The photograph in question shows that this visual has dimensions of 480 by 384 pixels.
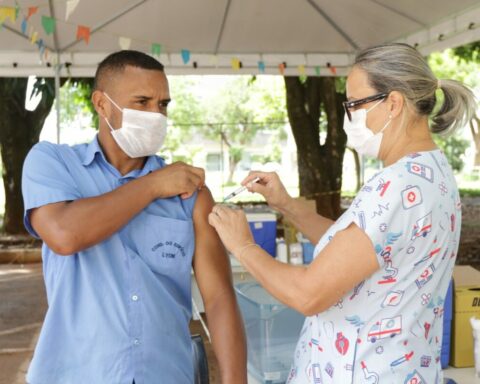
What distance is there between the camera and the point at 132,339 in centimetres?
141

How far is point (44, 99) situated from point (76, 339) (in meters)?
8.43

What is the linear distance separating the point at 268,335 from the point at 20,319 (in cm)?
363

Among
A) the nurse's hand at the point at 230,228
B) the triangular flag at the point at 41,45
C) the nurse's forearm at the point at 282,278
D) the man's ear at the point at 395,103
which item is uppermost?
the triangular flag at the point at 41,45

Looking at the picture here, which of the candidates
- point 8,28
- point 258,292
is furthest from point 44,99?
point 258,292

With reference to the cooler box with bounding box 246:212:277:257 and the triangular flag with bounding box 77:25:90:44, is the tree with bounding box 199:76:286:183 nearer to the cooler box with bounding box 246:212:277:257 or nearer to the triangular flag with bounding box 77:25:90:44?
the triangular flag with bounding box 77:25:90:44

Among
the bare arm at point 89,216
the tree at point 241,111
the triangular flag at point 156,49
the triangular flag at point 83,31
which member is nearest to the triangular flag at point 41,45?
the triangular flag at point 83,31

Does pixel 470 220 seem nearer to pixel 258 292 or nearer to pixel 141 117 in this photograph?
pixel 258 292

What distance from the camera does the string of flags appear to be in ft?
14.5

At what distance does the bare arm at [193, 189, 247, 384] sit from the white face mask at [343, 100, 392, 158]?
16.5 inches

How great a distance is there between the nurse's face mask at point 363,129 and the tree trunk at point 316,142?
7191 millimetres

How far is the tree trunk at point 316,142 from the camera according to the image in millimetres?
8859

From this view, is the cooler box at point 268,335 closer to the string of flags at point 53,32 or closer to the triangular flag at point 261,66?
the string of flags at point 53,32

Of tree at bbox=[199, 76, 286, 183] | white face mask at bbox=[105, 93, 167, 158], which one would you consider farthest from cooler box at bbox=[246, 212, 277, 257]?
tree at bbox=[199, 76, 286, 183]

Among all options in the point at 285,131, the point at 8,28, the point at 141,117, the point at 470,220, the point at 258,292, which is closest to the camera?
the point at 141,117
